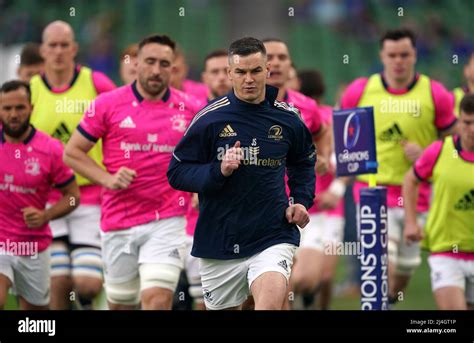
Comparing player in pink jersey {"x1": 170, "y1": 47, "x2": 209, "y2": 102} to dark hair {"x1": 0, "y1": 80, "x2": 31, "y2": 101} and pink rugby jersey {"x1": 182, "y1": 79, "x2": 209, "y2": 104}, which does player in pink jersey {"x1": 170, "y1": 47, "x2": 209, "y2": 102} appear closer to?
pink rugby jersey {"x1": 182, "y1": 79, "x2": 209, "y2": 104}

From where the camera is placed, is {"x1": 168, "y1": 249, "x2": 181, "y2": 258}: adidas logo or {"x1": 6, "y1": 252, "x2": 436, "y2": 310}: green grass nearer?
{"x1": 168, "y1": 249, "x2": 181, "y2": 258}: adidas logo

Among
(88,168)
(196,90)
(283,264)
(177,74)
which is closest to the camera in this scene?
(283,264)

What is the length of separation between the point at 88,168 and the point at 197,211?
1.61 meters

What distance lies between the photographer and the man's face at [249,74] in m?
8.08

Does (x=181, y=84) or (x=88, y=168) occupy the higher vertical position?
(x=181, y=84)

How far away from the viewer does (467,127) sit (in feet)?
33.4

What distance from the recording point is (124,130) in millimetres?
9789

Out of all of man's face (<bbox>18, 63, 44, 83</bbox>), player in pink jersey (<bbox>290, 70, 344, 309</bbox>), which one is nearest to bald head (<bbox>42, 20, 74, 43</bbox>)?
man's face (<bbox>18, 63, 44, 83</bbox>)

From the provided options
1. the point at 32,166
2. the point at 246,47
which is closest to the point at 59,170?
the point at 32,166

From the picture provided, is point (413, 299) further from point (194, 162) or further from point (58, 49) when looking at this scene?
point (194, 162)

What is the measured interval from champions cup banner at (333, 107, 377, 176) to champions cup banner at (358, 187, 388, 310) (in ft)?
0.74

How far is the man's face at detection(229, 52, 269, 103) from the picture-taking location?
318 inches

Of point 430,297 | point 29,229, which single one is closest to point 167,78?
point 29,229

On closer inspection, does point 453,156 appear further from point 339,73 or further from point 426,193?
point 339,73
